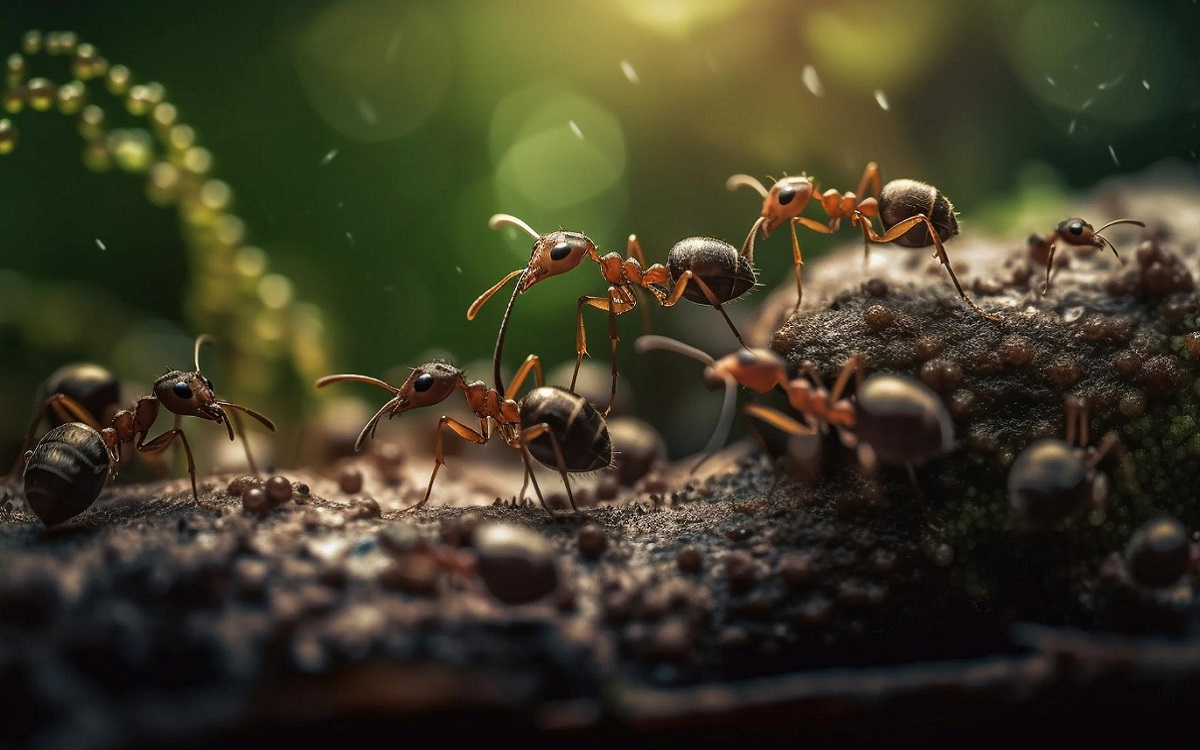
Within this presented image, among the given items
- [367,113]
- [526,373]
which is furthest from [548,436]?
[367,113]

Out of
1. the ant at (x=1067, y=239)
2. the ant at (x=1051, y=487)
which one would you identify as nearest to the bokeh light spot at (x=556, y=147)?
the ant at (x=1067, y=239)

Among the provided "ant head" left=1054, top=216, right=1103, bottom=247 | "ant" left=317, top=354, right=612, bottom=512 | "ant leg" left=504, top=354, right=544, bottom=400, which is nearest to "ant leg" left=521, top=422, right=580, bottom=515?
"ant" left=317, top=354, right=612, bottom=512

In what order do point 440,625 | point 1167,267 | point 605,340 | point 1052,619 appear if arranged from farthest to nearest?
1. point 605,340
2. point 1167,267
3. point 1052,619
4. point 440,625

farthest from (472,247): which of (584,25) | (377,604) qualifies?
(377,604)

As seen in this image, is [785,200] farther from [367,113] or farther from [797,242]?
[367,113]

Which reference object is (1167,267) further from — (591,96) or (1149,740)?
(591,96)

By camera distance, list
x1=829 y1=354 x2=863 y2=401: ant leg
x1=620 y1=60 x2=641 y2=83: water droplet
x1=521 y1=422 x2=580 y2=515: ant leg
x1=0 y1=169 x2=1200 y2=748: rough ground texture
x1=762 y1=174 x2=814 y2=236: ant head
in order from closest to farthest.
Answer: x1=0 y1=169 x2=1200 y2=748: rough ground texture < x1=829 y1=354 x2=863 y2=401: ant leg < x1=521 y1=422 x2=580 y2=515: ant leg < x1=762 y1=174 x2=814 y2=236: ant head < x1=620 y1=60 x2=641 y2=83: water droplet

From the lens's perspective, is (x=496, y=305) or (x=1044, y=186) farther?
(x=1044, y=186)

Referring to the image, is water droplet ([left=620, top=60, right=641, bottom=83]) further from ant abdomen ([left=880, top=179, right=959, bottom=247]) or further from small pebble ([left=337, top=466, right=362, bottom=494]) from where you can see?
small pebble ([left=337, top=466, right=362, bottom=494])
